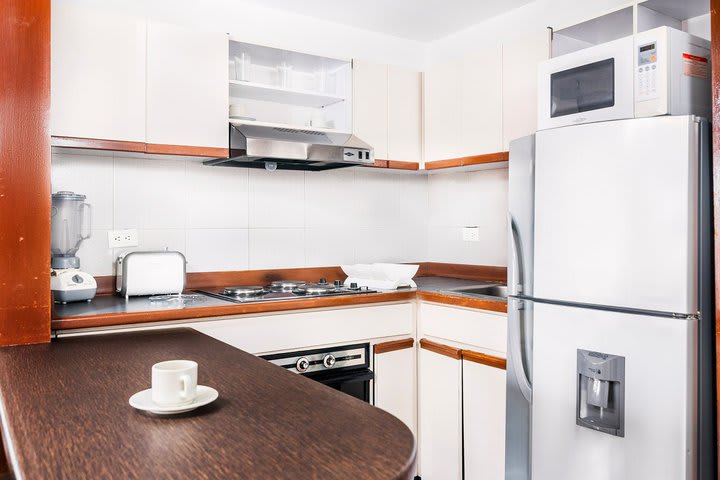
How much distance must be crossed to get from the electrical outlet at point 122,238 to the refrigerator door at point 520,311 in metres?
1.71

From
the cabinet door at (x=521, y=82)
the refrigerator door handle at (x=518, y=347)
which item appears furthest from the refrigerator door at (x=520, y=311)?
the cabinet door at (x=521, y=82)

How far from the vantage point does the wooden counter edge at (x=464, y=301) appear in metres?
2.32

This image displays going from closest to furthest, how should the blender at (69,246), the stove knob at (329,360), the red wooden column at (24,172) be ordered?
1. the red wooden column at (24,172)
2. the blender at (69,246)
3. the stove knob at (329,360)

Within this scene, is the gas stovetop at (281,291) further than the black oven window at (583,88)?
Yes

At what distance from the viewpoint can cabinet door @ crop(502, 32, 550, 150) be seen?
2.57 metres

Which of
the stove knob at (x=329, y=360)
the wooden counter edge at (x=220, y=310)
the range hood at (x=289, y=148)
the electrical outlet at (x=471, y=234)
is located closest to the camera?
the wooden counter edge at (x=220, y=310)

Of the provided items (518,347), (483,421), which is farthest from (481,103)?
(483,421)

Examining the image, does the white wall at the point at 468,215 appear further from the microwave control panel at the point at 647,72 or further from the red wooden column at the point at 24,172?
the red wooden column at the point at 24,172

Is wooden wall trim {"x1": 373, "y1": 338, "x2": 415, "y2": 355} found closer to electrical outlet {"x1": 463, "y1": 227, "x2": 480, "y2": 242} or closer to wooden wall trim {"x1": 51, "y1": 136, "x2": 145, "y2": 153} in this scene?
electrical outlet {"x1": 463, "y1": 227, "x2": 480, "y2": 242}

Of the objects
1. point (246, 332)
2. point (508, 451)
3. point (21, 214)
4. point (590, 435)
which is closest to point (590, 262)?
point (590, 435)

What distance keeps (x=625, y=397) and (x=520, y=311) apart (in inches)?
18.7

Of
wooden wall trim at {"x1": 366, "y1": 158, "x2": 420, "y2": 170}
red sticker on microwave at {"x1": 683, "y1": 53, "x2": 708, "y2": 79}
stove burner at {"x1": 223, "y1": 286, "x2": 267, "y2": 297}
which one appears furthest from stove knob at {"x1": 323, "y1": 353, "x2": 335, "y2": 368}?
red sticker on microwave at {"x1": 683, "y1": 53, "x2": 708, "y2": 79}

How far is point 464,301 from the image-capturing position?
8.11 ft

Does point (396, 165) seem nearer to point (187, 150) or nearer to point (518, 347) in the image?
point (187, 150)
